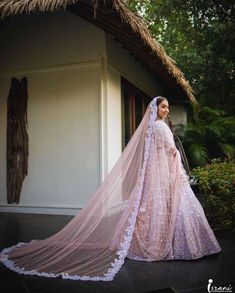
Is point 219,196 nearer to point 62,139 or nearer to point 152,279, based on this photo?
point 152,279

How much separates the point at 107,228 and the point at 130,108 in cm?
442

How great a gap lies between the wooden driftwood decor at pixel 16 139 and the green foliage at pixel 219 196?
10.7 ft

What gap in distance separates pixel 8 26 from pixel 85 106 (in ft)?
7.68

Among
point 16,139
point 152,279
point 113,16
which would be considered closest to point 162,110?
point 113,16

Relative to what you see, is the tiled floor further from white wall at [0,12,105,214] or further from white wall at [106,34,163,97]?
white wall at [106,34,163,97]

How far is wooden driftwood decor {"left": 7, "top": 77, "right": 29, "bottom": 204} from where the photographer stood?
7.10 meters

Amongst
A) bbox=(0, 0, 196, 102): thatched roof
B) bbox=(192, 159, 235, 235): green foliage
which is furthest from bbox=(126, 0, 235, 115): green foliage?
bbox=(192, 159, 235, 235): green foliage

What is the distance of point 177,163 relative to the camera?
4.21 meters

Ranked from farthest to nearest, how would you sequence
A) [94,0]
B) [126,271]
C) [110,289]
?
[94,0]
[126,271]
[110,289]

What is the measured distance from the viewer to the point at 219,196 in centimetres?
540

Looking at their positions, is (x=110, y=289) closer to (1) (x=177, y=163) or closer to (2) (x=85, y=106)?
(1) (x=177, y=163)

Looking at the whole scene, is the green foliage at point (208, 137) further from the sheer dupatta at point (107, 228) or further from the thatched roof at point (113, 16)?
the sheer dupatta at point (107, 228)

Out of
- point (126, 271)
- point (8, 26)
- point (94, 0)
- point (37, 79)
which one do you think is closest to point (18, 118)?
point (37, 79)

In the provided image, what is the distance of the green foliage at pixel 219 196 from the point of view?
525 cm
